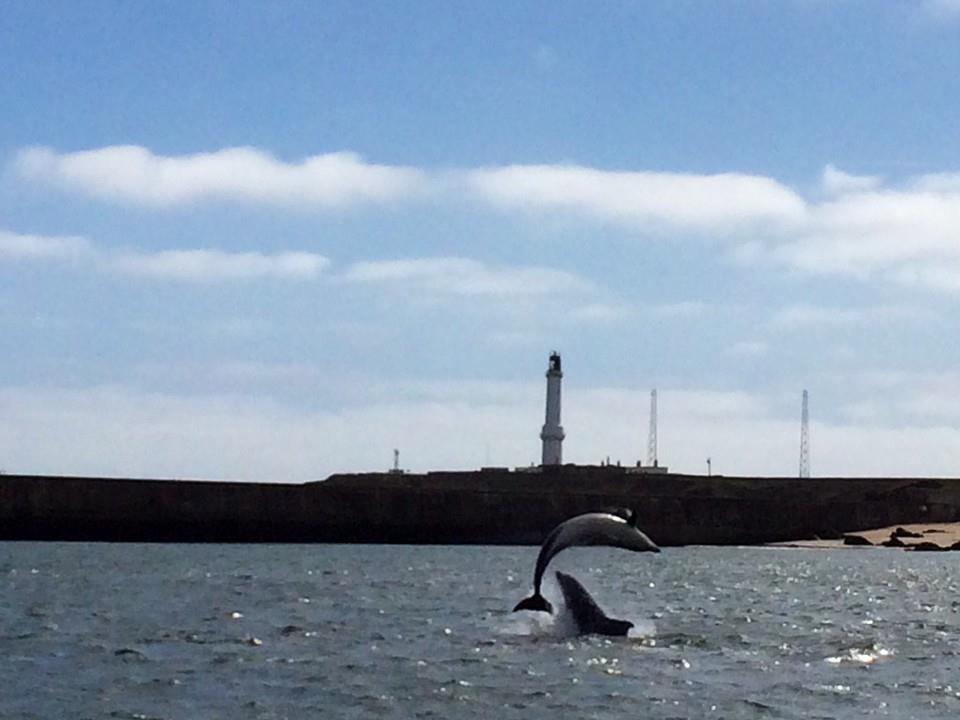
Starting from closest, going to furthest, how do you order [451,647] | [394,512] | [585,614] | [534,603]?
[451,647], [534,603], [585,614], [394,512]

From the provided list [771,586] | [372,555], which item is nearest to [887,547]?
[372,555]

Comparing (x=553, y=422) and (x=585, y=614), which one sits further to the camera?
(x=553, y=422)

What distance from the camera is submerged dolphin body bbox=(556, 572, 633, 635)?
33062 millimetres

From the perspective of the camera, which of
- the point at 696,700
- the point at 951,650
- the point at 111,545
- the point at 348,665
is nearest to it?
the point at 696,700

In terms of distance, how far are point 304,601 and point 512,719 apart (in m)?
20.0

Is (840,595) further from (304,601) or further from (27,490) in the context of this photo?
(27,490)

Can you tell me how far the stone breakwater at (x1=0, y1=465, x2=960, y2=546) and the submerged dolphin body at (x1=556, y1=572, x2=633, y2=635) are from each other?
1830 inches

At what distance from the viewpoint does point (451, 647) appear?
31.0m

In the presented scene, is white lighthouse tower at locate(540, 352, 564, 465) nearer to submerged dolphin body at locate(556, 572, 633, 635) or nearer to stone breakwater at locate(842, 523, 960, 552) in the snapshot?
stone breakwater at locate(842, 523, 960, 552)

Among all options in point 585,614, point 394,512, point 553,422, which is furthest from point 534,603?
point 553,422

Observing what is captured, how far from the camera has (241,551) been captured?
73.7 meters

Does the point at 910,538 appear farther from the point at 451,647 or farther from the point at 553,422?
the point at 451,647

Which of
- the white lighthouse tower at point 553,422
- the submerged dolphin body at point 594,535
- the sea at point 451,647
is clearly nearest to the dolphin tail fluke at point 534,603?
the submerged dolphin body at point 594,535

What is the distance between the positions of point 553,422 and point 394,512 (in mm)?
28793
